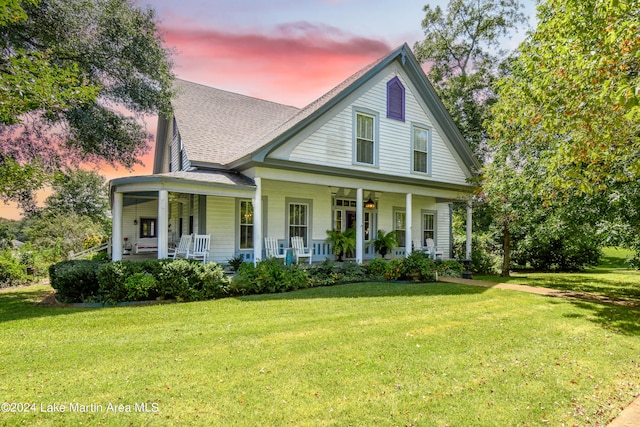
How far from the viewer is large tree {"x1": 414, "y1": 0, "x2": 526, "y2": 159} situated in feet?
72.9

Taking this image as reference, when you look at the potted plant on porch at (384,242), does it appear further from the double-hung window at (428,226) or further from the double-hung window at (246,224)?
the double-hung window at (246,224)

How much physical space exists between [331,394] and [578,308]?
7.31 meters

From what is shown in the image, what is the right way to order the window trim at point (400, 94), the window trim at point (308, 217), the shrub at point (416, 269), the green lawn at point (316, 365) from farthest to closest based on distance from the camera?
1. the window trim at point (400, 94)
2. the window trim at point (308, 217)
3. the shrub at point (416, 269)
4. the green lawn at point (316, 365)

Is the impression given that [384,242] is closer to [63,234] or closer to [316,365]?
[316,365]

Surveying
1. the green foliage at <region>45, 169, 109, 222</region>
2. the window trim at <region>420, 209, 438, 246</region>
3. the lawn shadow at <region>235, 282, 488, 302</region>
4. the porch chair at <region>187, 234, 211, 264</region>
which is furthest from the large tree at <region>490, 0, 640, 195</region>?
the green foliage at <region>45, 169, 109, 222</region>

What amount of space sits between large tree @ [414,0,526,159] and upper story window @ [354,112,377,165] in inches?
460

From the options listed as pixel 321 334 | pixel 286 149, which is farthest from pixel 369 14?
pixel 321 334

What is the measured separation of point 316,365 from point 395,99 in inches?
471

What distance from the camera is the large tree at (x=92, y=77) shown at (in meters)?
9.18

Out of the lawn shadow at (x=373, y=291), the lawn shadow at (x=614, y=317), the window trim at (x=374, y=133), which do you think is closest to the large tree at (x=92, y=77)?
the lawn shadow at (x=373, y=291)

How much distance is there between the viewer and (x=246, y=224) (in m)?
12.3

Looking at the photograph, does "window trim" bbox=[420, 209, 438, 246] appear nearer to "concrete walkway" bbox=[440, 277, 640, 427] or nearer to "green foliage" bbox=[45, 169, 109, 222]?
"concrete walkway" bbox=[440, 277, 640, 427]

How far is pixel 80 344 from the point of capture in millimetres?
4859

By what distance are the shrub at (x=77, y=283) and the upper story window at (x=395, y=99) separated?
11.1m
